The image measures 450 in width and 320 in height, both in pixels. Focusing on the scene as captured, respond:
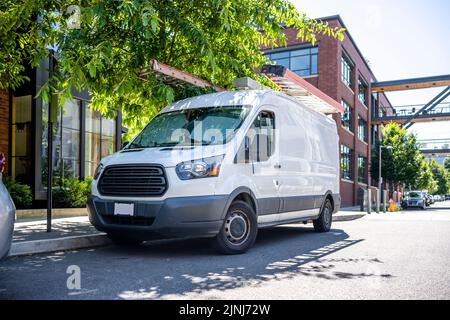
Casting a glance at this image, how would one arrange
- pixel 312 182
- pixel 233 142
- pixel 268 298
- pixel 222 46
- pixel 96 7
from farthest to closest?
pixel 222 46, pixel 312 182, pixel 96 7, pixel 233 142, pixel 268 298

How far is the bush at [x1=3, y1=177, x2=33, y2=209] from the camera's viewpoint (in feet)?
39.8

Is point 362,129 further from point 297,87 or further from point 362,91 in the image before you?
point 297,87

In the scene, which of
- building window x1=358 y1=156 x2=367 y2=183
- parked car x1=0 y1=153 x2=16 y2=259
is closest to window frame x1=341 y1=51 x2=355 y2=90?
building window x1=358 y1=156 x2=367 y2=183

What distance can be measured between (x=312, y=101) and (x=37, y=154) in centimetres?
812

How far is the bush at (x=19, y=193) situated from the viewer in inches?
477

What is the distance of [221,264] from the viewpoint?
18.8 ft

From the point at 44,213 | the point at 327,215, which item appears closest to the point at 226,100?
the point at 327,215

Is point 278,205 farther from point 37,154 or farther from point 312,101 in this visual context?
point 37,154

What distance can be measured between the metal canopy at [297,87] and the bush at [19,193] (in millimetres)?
7156

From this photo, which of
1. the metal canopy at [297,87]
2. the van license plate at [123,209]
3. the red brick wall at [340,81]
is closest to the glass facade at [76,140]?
the metal canopy at [297,87]

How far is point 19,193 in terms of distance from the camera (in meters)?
12.3

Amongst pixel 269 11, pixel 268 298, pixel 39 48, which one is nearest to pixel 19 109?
pixel 39 48

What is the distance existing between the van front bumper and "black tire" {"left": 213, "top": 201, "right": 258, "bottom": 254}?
0.75 feet

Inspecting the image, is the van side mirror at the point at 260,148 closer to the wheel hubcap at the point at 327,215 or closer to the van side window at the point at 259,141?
the van side window at the point at 259,141
